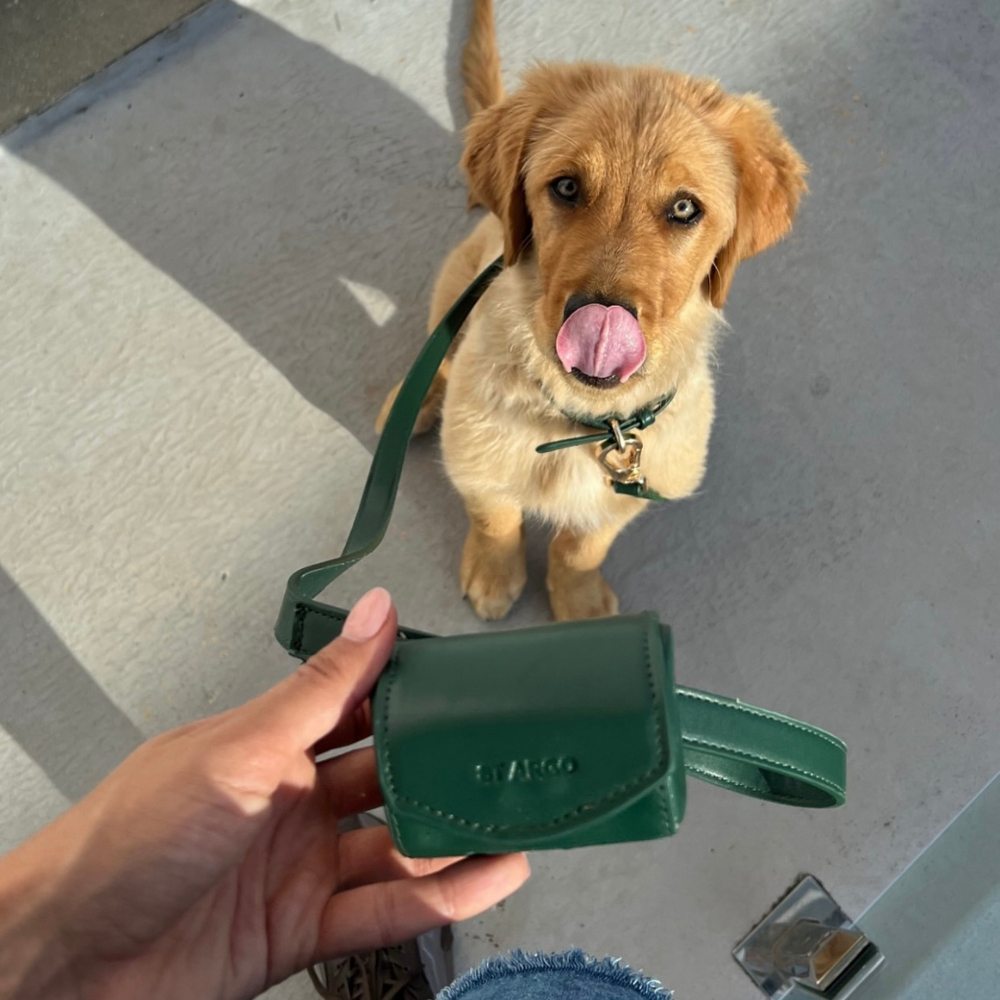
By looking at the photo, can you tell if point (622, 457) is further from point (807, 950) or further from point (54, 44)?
point (54, 44)

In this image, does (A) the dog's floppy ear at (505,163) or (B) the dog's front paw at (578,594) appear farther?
(B) the dog's front paw at (578,594)

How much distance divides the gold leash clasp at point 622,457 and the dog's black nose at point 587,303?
227 millimetres

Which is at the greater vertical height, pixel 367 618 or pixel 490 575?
pixel 367 618

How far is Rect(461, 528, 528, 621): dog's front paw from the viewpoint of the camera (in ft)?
5.47

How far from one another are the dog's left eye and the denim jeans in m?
1.09

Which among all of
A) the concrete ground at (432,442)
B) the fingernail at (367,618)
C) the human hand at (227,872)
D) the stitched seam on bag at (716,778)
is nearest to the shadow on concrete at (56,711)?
the concrete ground at (432,442)

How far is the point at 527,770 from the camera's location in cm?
78

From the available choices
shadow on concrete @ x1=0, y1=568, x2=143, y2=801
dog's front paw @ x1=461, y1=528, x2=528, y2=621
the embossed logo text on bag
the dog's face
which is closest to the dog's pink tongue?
the dog's face

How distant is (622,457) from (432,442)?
65 cm

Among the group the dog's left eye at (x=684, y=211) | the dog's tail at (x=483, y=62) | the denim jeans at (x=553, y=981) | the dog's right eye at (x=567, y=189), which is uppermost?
the dog's tail at (x=483, y=62)

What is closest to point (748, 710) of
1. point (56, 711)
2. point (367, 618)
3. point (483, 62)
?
point (367, 618)

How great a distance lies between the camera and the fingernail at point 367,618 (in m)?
0.92

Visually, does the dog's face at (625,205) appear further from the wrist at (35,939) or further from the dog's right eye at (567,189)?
the wrist at (35,939)

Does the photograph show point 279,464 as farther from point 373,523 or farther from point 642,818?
point 642,818
